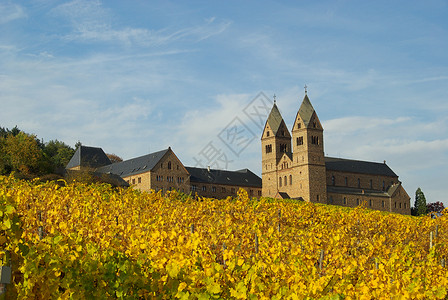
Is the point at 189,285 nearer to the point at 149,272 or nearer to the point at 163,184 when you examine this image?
the point at 149,272

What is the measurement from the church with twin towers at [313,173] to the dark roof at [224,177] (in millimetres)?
2063

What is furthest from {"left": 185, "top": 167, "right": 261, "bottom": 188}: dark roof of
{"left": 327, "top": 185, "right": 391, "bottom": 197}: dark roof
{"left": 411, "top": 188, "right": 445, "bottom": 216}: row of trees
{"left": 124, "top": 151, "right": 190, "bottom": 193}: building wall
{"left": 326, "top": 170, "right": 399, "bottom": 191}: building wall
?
{"left": 411, "top": 188, "right": 445, "bottom": 216}: row of trees

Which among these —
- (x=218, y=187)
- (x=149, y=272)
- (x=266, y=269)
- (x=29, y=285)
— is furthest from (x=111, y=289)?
(x=218, y=187)

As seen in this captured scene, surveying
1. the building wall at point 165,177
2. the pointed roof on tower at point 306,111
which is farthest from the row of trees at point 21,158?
the pointed roof on tower at point 306,111

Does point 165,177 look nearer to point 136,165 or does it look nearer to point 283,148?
point 136,165

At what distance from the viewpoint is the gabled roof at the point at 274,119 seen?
8894 cm

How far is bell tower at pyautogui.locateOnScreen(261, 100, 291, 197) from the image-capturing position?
8562 cm

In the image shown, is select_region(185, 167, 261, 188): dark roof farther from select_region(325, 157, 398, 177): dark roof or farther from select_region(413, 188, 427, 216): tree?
select_region(413, 188, 427, 216): tree

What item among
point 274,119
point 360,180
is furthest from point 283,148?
point 360,180

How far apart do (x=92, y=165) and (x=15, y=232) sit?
73885 mm

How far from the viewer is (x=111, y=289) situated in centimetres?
568

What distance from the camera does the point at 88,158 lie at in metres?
76.9

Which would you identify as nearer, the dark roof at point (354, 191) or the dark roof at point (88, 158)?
the dark roof at point (88, 158)

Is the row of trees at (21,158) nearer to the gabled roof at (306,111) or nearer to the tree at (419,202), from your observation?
the gabled roof at (306,111)
